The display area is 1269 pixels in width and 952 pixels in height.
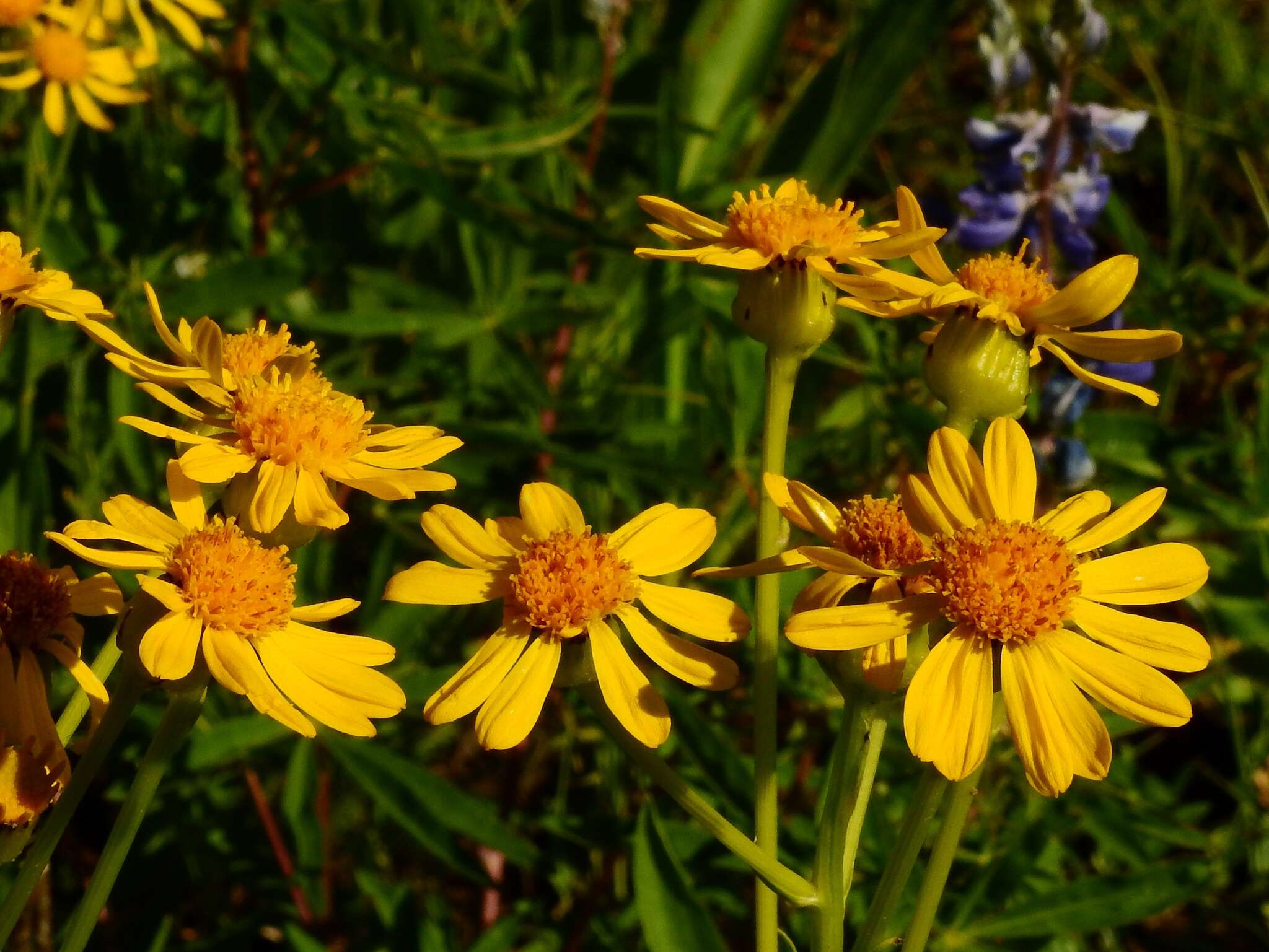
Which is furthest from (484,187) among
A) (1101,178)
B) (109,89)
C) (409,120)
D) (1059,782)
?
(1059,782)

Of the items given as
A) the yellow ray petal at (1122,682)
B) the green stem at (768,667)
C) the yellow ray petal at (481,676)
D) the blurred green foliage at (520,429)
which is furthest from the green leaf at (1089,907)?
the yellow ray petal at (481,676)

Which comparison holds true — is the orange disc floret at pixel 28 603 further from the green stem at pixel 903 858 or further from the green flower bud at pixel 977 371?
the green flower bud at pixel 977 371

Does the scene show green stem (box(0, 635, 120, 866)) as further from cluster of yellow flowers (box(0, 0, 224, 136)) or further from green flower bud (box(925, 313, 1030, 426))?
cluster of yellow flowers (box(0, 0, 224, 136))

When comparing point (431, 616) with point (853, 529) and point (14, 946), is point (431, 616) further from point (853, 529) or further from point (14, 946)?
point (853, 529)

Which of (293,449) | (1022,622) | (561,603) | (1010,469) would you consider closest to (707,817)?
(561,603)

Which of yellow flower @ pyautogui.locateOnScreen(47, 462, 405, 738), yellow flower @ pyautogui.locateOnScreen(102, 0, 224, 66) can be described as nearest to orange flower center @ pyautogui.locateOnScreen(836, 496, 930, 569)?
yellow flower @ pyautogui.locateOnScreen(47, 462, 405, 738)
